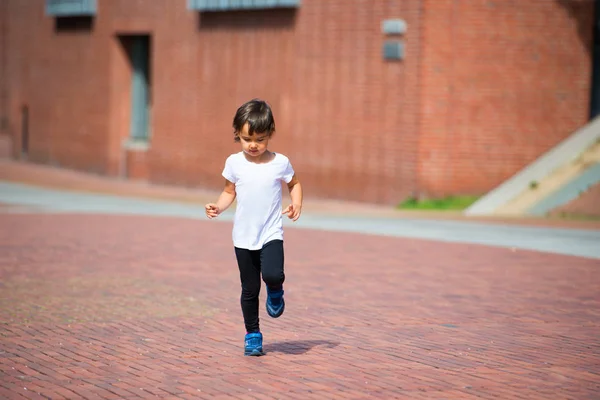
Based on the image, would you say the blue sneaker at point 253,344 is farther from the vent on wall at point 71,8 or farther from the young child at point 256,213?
the vent on wall at point 71,8

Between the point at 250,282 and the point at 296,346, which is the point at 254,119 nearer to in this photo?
the point at 250,282

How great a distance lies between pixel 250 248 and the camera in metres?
7.43

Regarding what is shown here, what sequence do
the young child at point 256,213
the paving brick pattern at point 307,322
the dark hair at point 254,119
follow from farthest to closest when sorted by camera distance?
the young child at point 256,213, the dark hair at point 254,119, the paving brick pattern at point 307,322

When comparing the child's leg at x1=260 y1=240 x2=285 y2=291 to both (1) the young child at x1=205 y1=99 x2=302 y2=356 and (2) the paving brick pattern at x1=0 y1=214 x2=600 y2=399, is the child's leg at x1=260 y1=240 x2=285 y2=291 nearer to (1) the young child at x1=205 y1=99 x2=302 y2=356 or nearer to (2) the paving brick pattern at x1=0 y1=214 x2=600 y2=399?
(1) the young child at x1=205 y1=99 x2=302 y2=356

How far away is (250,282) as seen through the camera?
7.49 metres

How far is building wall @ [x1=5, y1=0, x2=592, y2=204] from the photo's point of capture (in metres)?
19.4

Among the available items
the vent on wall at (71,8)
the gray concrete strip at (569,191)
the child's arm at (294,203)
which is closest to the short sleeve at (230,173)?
the child's arm at (294,203)

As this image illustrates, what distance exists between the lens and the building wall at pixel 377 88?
1936 centimetres

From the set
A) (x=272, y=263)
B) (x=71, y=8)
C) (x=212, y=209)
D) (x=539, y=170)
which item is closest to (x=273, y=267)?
(x=272, y=263)

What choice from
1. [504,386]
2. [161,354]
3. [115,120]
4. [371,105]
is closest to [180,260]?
[161,354]

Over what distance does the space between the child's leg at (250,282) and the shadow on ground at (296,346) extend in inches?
14.3

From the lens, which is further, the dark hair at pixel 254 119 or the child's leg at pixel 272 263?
the child's leg at pixel 272 263

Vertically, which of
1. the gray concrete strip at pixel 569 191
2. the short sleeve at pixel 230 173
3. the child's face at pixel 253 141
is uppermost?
the child's face at pixel 253 141

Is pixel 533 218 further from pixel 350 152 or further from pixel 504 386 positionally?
pixel 504 386
